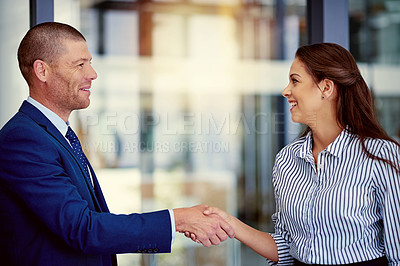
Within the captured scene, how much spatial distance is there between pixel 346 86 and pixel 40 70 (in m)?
1.08

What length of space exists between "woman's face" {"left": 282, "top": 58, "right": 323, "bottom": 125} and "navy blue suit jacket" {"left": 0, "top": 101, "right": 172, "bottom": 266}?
64 cm

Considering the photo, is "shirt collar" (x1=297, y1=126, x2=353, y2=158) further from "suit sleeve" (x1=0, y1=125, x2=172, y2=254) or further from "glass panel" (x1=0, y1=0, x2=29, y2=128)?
"glass panel" (x1=0, y1=0, x2=29, y2=128)

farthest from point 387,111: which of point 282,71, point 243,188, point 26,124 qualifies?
point 26,124

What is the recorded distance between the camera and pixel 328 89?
1742 mm

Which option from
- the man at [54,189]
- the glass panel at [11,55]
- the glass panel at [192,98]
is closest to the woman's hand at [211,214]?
the man at [54,189]

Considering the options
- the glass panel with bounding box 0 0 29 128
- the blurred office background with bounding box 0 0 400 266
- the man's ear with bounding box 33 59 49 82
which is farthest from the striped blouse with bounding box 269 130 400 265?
the blurred office background with bounding box 0 0 400 266

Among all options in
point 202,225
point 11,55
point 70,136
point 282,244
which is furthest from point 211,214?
point 11,55

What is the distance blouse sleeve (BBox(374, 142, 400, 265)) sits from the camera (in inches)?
60.9

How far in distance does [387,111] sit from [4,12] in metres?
4.66

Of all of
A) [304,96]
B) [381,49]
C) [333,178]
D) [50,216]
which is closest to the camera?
[50,216]

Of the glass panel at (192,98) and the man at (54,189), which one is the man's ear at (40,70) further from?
the glass panel at (192,98)

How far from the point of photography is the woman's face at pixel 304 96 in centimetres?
175

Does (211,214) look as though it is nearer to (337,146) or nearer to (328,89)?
(337,146)

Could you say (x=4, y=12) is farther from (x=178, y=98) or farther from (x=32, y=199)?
(x=178, y=98)
